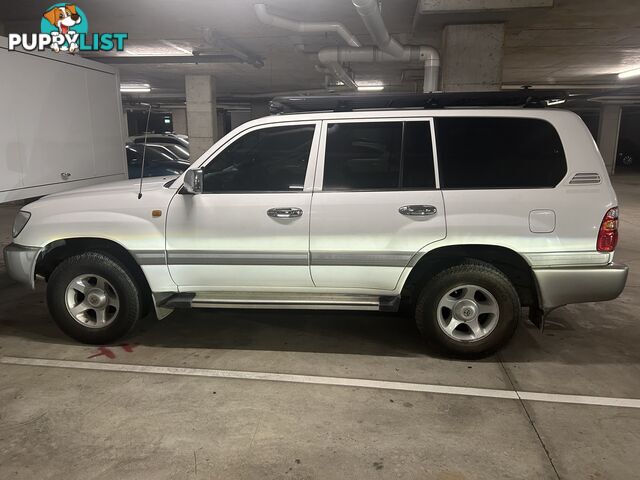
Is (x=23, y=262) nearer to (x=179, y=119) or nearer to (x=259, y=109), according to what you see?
(x=259, y=109)

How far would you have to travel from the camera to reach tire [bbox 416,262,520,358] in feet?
12.6

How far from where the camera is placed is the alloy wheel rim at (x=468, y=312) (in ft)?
12.8

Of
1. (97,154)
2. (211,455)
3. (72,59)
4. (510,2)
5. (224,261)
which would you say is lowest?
(211,455)

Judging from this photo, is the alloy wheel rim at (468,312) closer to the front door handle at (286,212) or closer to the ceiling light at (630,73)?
the front door handle at (286,212)

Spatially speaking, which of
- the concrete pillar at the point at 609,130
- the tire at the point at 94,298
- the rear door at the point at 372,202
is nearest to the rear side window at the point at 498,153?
the rear door at the point at 372,202

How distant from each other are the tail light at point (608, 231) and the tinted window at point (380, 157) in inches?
50.8

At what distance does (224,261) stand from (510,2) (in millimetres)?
6083

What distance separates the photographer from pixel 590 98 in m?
23.2

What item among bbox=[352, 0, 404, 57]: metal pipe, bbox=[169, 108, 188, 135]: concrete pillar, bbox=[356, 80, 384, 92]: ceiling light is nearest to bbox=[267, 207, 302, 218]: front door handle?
bbox=[352, 0, 404, 57]: metal pipe

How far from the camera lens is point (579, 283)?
3.73m

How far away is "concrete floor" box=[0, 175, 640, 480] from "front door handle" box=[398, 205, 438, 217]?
48.3 inches

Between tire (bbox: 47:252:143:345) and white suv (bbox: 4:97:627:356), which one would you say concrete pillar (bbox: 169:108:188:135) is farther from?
white suv (bbox: 4:97:627:356)

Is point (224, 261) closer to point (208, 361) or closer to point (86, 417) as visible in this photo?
point (208, 361)

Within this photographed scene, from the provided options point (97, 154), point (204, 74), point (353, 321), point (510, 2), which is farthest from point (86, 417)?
point (204, 74)
